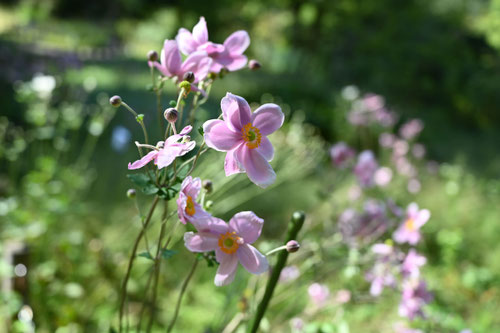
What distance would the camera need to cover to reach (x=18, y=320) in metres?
1.66

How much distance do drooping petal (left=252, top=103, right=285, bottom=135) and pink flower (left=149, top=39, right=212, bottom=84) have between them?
0.16m

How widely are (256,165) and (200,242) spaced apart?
0.15m

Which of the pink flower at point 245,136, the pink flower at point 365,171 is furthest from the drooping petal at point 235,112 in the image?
the pink flower at point 365,171

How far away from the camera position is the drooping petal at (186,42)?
Result: 809 millimetres

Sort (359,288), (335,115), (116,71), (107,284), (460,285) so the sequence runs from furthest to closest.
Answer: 1. (116,71)
2. (335,115)
3. (460,285)
4. (359,288)
5. (107,284)

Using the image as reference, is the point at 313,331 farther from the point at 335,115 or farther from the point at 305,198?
the point at 335,115

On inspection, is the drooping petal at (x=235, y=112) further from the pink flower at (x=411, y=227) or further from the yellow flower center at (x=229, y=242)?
the pink flower at (x=411, y=227)

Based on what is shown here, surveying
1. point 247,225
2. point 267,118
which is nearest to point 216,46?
point 267,118

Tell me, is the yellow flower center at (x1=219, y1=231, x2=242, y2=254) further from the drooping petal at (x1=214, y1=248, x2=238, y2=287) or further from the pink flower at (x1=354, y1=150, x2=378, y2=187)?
the pink flower at (x1=354, y1=150, x2=378, y2=187)

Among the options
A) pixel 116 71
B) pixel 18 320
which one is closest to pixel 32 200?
pixel 18 320

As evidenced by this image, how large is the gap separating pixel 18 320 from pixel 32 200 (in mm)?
749

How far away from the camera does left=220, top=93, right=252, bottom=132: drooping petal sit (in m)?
0.62

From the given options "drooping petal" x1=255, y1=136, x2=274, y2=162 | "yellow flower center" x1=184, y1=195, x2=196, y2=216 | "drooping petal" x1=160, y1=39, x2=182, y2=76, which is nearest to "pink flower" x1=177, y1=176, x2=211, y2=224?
"yellow flower center" x1=184, y1=195, x2=196, y2=216

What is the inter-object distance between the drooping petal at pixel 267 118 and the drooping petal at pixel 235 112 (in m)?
0.01
